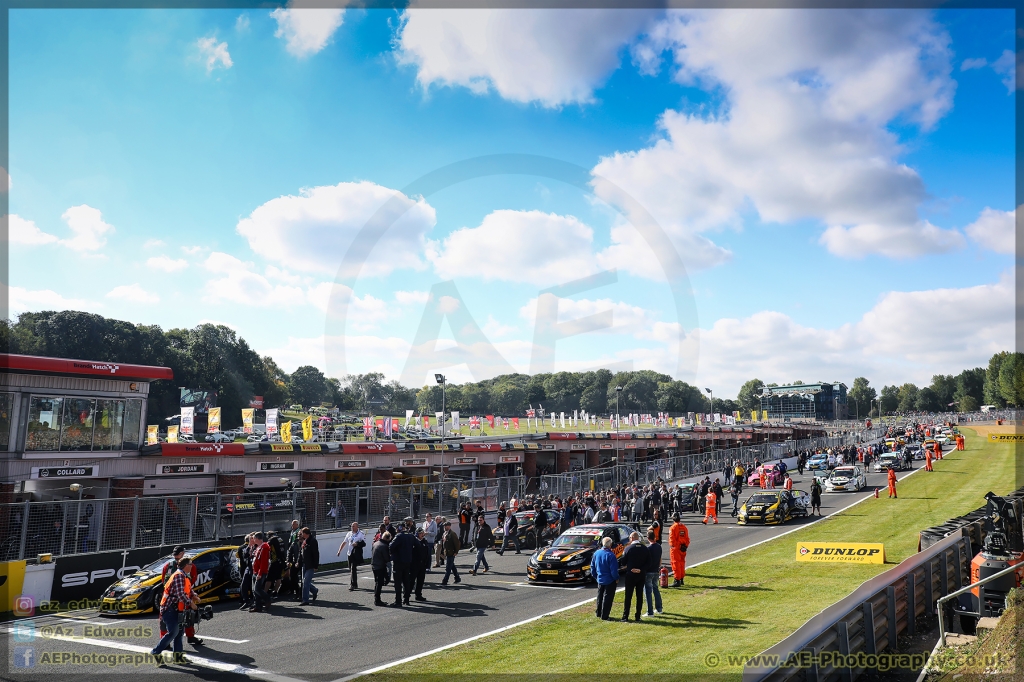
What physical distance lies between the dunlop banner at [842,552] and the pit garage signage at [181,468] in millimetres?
26449

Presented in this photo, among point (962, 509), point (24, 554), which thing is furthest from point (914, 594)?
point (962, 509)

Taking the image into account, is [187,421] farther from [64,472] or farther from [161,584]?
[161,584]

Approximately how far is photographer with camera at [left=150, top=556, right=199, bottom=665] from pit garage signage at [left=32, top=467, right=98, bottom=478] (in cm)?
1876

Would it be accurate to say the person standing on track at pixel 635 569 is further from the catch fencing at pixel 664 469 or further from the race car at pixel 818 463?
the race car at pixel 818 463

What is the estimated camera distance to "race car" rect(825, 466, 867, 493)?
3881cm

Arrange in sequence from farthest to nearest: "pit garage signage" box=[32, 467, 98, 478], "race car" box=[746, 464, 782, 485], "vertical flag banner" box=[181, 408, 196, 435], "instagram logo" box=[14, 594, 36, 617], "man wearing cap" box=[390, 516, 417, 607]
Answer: "vertical flag banner" box=[181, 408, 196, 435] < "race car" box=[746, 464, 782, 485] < "pit garage signage" box=[32, 467, 98, 478] < "man wearing cap" box=[390, 516, 417, 607] < "instagram logo" box=[14, 594, 36, 617]

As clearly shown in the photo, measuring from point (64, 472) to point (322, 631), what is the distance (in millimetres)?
19427

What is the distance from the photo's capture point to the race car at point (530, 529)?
25156mm

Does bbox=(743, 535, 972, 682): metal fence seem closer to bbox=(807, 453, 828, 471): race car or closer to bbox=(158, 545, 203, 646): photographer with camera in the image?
bbox=(158, 545, 203, 646): photographer with camera

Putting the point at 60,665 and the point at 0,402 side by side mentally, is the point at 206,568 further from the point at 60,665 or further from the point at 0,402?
the point at 0,402

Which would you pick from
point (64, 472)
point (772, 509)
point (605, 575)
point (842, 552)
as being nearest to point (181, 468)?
point (64, 472)

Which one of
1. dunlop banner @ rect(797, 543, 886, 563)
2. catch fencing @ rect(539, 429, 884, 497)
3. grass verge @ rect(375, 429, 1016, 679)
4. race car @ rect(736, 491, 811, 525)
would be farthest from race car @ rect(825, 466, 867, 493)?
dunlop banner @ rect(797, 543, 886, 563)

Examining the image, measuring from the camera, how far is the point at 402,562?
49.8 feet

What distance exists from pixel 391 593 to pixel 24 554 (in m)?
8.57
